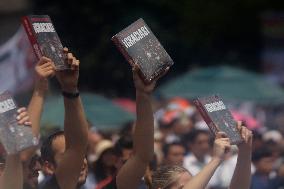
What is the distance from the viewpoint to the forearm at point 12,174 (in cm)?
506

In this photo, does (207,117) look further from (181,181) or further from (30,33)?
(30,33)

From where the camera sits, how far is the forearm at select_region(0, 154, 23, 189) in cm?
506

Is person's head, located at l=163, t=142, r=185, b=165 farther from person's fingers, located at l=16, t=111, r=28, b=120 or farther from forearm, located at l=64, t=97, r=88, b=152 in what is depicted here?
person's fingers, located at l=16, t=111, r=28, b=120

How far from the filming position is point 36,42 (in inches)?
211

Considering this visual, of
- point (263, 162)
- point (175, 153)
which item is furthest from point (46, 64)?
point (263, 162)

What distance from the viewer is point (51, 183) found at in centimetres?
575

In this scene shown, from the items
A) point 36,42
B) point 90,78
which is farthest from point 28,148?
point 90,78

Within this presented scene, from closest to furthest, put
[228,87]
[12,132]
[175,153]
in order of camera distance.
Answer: [12,132] < [175,153] < [228,87]

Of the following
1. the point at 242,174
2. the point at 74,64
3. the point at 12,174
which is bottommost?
the point at 242,174

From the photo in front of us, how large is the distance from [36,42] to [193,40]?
63.7 feet

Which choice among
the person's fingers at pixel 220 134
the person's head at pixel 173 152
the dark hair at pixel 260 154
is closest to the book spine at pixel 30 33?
the person's fingers at pixel 220 134

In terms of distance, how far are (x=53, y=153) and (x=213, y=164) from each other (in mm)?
834

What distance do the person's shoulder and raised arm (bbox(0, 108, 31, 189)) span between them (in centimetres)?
55

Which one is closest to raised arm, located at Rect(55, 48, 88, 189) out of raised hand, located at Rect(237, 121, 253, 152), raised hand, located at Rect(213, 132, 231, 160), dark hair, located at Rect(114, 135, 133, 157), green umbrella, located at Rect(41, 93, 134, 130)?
raised hand, located at Rect(213, 132, 231, 160)
